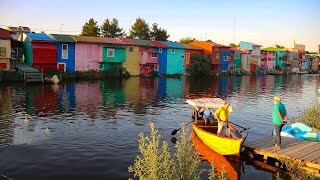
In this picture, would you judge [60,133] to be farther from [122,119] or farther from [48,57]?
[48,57]

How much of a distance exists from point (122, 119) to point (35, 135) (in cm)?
720

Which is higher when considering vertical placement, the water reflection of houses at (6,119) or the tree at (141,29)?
the tree at (141,29)

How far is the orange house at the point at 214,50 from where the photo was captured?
84.8 meters

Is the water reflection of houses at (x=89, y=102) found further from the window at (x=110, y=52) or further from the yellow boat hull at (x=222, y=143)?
the window at (x=110, y=52)

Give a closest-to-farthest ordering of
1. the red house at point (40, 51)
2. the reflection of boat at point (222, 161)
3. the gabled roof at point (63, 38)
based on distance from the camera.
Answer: the reflection of boat at point (222, 161), the red house at point (40, 51), the gabled roof at point (63, 38)

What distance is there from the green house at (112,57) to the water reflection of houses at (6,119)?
94.2ft

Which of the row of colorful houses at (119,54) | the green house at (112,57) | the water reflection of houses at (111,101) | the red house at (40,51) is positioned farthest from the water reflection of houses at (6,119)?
the green house at (112,57)

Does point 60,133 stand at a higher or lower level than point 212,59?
lower

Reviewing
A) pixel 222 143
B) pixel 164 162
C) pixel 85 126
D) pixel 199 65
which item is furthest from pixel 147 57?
pixel 164 162

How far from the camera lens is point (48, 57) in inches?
2104

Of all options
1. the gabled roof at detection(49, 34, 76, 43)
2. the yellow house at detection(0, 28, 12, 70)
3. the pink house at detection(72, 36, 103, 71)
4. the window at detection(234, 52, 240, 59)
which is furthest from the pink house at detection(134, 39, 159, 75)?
the window at detection(234, 52, 240, 59)

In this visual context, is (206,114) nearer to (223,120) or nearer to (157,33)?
(223,120)

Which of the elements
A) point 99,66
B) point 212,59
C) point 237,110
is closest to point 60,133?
point 237,110

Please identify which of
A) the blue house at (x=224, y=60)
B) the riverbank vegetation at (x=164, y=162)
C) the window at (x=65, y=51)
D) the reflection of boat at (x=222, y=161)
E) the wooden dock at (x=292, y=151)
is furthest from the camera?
the blue house at (x=224, y=60)
